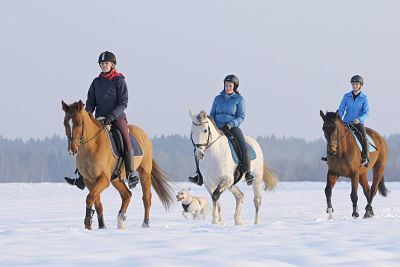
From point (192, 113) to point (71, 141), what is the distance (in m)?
2.45

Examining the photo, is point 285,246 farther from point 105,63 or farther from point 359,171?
point 359,171

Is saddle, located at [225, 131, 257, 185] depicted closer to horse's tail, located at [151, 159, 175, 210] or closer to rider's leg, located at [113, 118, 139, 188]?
horse's tail, located at [151, 159, 175, 210]

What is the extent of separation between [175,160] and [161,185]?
398 ft

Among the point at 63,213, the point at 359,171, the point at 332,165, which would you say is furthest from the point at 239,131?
the point at 63,213

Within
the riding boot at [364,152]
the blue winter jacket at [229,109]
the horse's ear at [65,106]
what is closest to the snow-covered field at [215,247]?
the horse's ear at [65,106]

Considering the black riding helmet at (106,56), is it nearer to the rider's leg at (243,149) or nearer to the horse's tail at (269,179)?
the rider's leg at (243,149)

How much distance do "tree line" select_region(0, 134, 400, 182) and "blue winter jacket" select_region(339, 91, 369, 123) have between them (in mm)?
78114

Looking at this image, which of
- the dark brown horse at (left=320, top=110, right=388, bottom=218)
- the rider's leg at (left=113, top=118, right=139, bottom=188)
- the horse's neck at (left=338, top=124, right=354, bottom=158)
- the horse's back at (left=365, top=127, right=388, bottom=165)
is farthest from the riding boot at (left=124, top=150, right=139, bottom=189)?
the horse's back at (left=365, top=127, right=388, bottom=165)

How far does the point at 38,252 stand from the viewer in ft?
26.2

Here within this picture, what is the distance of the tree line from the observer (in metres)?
117

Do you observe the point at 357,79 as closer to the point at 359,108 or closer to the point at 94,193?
the point at 359,108

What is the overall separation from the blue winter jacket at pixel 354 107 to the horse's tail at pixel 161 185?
15.4 ft

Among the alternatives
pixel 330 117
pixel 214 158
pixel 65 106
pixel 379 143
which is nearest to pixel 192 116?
pixel 214 158

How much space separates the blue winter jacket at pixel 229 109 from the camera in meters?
13.8
